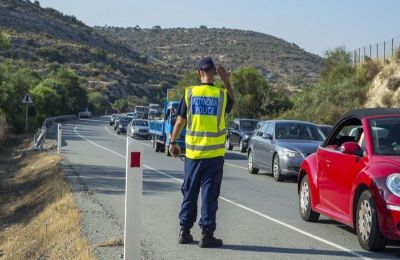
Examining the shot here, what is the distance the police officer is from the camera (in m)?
8.48

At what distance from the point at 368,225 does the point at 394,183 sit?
684mm

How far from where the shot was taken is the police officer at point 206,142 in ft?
27.8

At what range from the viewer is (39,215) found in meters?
14.1

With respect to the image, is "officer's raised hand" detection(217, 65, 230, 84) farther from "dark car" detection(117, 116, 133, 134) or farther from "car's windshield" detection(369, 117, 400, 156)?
"dark car" detection(117, 116, 133, 134)

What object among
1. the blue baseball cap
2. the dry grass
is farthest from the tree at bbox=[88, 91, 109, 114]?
the blue baseball cap

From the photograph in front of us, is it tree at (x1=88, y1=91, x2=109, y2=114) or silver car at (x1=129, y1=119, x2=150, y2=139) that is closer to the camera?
silver car at (x1=129, y1=119, x2=150, y2=139)

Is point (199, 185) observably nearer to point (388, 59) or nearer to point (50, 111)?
point (388, 59)

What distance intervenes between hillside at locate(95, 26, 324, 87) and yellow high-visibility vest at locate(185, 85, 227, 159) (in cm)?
9165

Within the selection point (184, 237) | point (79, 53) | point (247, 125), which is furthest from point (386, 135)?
point (79, 53)

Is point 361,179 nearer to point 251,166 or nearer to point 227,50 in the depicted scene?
point 251,166

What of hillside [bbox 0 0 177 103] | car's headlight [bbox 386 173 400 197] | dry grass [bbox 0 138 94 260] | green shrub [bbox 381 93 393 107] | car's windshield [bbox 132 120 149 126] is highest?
hillside [bbox 0 0 177 103]

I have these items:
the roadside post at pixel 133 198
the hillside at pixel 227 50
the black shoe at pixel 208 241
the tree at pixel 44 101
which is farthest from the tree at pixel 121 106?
the roadside post at pixel 133 198

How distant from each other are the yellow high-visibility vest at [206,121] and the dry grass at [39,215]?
6.00ft

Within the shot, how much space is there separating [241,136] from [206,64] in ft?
85.8
